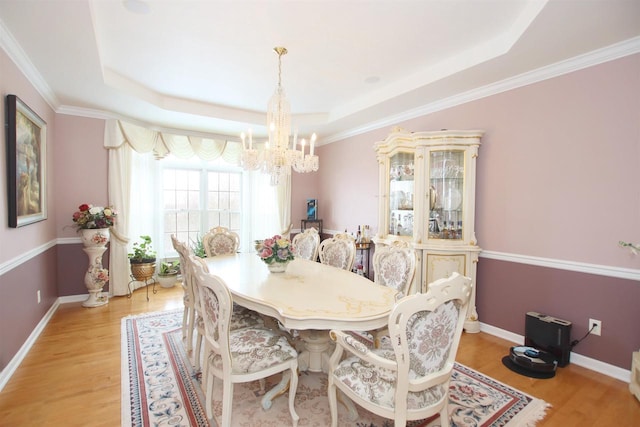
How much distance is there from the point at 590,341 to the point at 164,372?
3.44m

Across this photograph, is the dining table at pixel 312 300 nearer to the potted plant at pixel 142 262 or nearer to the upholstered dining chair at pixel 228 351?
the upholstered dining chair at pixel 228 351

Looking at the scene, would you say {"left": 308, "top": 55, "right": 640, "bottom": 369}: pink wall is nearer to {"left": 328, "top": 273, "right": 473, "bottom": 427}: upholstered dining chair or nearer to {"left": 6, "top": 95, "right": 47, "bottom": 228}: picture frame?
{"left": 328, "top": 273, "right": 473, "bottom": 427}: upholstered dining chair

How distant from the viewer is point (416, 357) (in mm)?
1414

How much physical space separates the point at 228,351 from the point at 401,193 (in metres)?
2.82

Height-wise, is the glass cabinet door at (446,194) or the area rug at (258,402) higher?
the glass cabinet door at (446,194)

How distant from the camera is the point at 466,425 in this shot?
1857 mm

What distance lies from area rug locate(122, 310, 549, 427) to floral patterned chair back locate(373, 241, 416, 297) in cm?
81

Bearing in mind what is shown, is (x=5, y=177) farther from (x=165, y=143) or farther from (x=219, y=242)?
(x=165, y=143)

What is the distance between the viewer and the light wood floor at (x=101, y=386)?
1.92 meters

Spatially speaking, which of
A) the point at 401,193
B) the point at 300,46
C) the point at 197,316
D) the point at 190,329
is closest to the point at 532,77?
the point at 401,193

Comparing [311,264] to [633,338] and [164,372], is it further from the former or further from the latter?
[633,338]

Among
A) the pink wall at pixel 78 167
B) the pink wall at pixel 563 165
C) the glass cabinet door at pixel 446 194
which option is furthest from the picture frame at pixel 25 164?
the pink wall at pixel 563 165

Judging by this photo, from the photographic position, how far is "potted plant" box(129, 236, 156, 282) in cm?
441

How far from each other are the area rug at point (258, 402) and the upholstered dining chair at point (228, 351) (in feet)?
0.65
